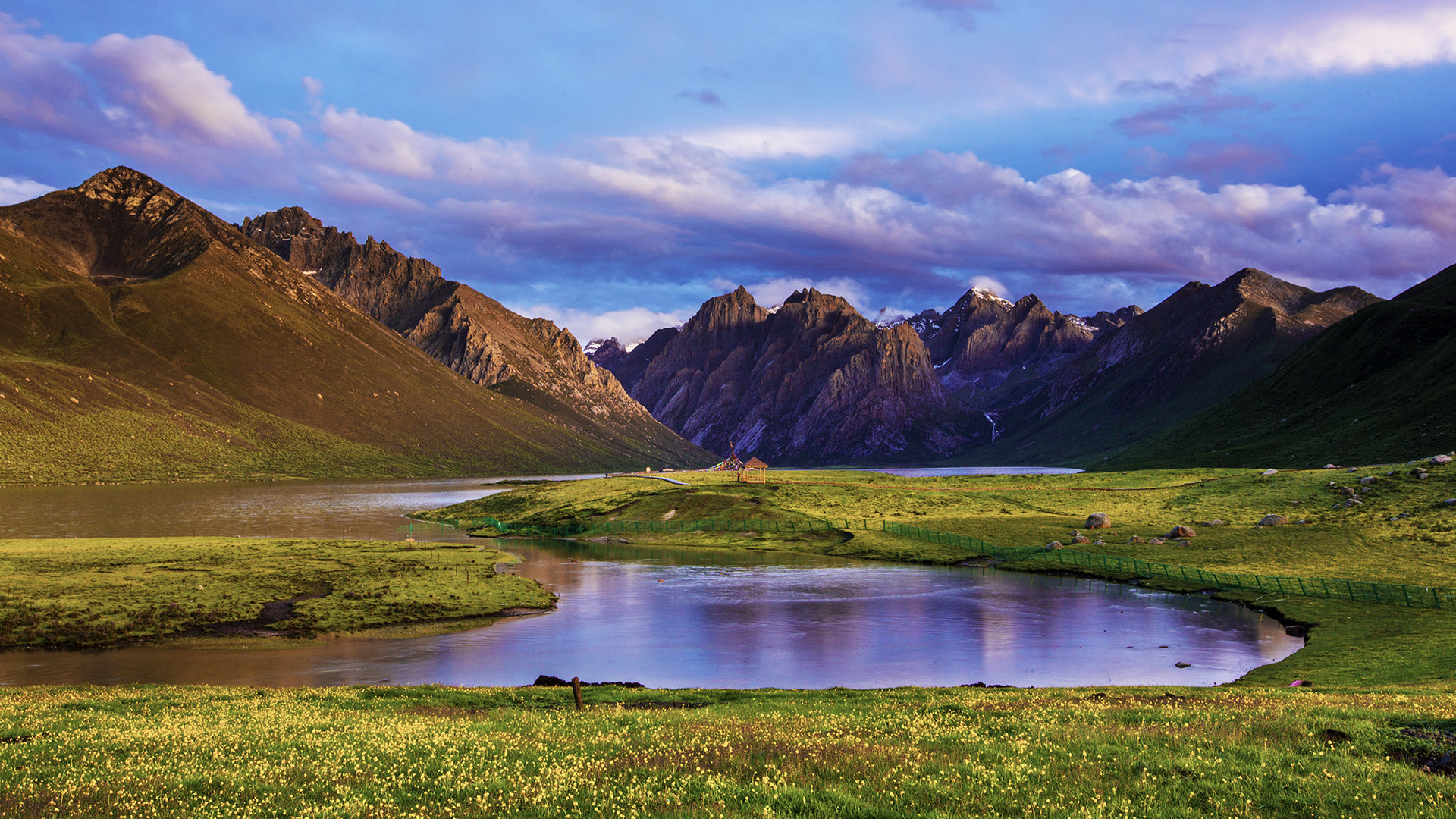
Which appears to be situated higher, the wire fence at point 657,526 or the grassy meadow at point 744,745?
the grassy meadow at point 744,745

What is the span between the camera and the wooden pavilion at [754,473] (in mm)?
173250

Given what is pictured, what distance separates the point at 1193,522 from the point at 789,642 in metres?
78.9

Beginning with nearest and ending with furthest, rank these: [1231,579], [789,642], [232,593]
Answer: [789,642]
[232,593]
[1231,579]

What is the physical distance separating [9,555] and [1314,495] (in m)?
152

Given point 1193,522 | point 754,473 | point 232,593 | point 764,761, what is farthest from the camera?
point 754,473

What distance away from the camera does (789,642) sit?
195ft

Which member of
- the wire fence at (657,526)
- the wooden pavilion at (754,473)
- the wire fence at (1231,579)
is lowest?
the wire fence at (657,526)

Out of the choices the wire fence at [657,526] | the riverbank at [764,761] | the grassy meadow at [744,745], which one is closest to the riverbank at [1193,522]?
the grassy meadow at [744,745]

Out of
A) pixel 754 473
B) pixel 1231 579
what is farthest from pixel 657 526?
pixel 1231 579

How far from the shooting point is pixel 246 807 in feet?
50.6

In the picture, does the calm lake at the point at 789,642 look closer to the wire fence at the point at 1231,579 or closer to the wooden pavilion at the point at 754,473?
the wire fence at the point at 1231,579

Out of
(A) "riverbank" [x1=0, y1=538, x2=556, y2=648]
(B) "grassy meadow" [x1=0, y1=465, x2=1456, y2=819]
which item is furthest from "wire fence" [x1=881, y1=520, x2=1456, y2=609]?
(A) "riverbank" [x1=0, y1=538, x2=556, y2=648]

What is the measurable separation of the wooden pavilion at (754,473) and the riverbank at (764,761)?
472ft

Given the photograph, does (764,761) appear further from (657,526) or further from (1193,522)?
(657,526)
